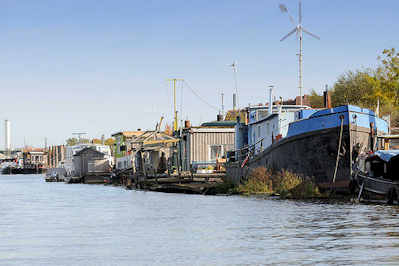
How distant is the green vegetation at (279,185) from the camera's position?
33.8 meters

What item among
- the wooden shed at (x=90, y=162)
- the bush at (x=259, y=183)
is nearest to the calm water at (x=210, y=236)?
the bush at (x=259, y=183)

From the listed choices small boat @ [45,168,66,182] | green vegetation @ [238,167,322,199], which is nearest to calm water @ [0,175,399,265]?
green vegetation @ [238,167,322,199]

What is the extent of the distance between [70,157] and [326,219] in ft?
293

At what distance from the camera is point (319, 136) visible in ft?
109

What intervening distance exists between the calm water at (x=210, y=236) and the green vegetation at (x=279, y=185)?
4024 millimetres

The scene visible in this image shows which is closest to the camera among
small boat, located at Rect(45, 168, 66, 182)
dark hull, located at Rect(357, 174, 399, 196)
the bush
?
dark hull, located at Rect(357, 174, 399, 196)

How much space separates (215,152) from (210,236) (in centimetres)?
4245

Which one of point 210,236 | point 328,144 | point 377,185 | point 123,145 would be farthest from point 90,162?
point 210,236

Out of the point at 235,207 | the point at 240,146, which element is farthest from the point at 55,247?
the point at 240,146

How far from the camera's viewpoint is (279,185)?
36.5 metres

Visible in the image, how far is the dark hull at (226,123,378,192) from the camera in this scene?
31.9 m

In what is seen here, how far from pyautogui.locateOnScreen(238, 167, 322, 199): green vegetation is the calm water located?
4.02m

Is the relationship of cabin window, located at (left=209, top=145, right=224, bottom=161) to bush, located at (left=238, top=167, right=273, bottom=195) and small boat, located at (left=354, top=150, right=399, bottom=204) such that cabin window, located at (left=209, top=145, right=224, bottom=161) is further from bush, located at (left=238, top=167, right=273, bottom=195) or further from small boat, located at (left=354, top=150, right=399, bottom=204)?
small boat, located at (left=354, top=150, right=399, bottom=204)

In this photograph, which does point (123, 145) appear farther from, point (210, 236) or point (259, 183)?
point (210, 236)
